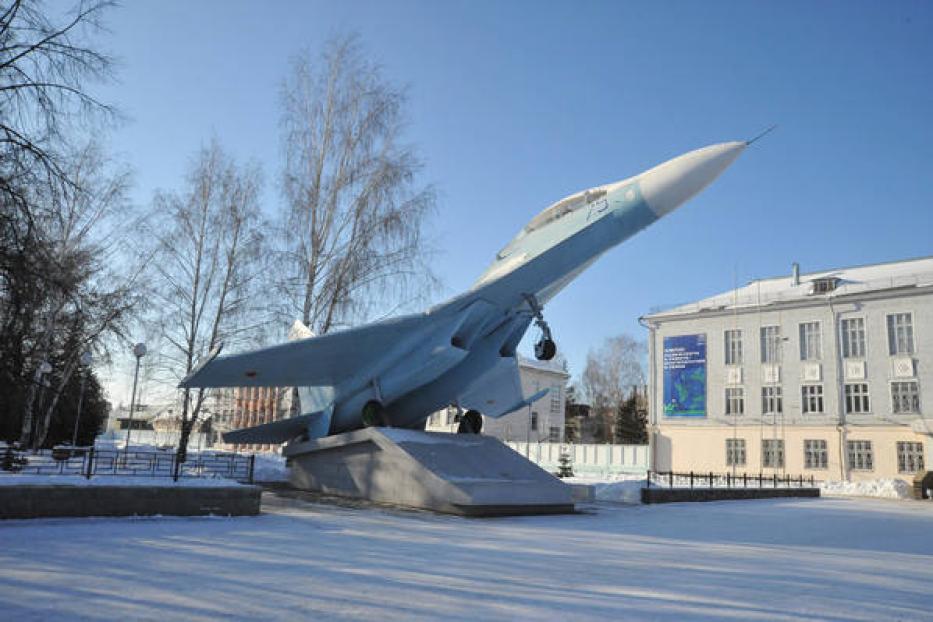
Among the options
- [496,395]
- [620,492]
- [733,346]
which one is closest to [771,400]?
[733,346]

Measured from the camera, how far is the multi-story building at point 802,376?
2683 cm

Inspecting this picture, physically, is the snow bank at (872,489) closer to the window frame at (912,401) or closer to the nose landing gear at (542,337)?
the window frame at (912,401)

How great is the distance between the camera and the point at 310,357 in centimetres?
1225

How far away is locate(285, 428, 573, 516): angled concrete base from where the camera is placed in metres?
10.4

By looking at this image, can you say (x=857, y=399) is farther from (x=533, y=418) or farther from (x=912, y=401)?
(x=533, y=418)

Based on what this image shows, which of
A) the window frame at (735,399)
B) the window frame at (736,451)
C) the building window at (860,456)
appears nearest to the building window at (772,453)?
the window frame at (736,451)

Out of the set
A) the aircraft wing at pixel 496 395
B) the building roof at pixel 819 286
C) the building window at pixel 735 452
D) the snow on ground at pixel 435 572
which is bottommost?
the snow on ground at pixel 435 572

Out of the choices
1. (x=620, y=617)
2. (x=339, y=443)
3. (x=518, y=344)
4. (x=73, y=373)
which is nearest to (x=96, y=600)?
(x=620, y=617)

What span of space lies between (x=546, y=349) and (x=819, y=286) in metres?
23.8

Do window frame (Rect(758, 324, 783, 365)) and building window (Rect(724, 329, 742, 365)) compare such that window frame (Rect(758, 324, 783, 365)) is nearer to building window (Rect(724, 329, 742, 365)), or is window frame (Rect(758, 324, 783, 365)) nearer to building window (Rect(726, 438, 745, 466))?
building window (Rect(724, 329, 742, 365))

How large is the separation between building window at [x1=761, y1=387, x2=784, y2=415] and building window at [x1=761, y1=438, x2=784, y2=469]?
1301 mm

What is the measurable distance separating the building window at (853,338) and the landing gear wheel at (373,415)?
23923mm

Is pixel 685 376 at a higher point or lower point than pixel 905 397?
higher

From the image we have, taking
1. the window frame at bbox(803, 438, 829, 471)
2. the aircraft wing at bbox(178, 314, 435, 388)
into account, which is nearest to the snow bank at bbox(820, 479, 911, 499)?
the window frame at bbox(803, 438, 829, 471)
